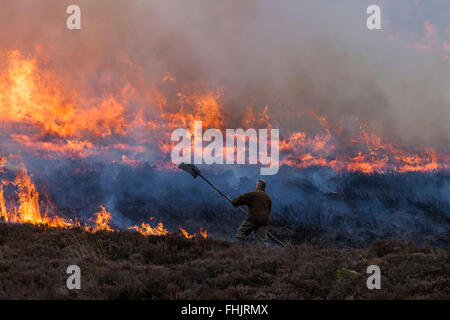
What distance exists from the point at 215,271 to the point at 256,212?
426 cm

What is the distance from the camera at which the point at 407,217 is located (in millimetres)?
105188

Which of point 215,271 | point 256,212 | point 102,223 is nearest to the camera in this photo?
point 215,271

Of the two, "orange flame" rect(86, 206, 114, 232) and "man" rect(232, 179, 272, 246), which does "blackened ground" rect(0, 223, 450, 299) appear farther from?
"orange flame" rect(86, 206, 114, 232)

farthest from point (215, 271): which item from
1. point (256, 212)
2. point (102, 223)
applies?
point (102, 223)

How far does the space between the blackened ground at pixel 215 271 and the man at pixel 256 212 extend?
2.55 feet

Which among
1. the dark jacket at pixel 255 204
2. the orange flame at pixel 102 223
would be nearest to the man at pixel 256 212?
the dark jacket at pixel 255 204

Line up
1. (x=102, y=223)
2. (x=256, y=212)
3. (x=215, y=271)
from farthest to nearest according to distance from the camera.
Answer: (x=102, y=223) → (x=256, y=212) → (x=215, y=271)

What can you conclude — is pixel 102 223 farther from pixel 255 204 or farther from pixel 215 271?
pixel 215 271

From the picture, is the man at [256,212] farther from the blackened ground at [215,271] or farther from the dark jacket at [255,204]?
the blackened ground at [215,271]

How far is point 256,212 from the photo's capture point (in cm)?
1344

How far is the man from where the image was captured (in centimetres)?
1341
